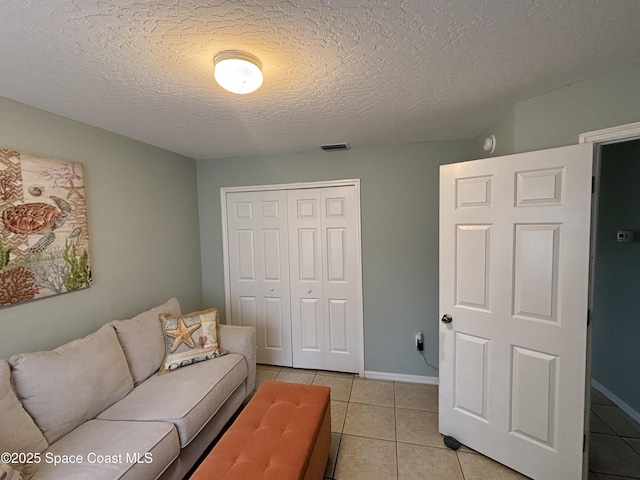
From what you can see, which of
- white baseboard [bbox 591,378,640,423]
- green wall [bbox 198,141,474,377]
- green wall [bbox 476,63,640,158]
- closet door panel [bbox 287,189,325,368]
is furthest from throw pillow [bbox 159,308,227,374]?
white baseboard [bbox 591,378,640,423]

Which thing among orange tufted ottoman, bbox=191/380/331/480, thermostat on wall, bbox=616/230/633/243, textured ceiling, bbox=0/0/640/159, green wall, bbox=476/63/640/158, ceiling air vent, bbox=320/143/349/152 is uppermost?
ceiling air vent, bbox=320/143/349/152

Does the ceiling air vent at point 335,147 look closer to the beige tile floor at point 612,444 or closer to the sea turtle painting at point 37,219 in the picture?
the sea turtle painting at point 37,219

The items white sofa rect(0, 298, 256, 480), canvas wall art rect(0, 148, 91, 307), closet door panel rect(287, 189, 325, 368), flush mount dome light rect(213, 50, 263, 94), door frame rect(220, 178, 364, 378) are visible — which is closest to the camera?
flush mount dome light rect(213, 50, 263, 94)

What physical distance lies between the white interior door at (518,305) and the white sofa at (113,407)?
1.68 m

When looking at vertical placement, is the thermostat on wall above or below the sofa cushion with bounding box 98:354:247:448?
above

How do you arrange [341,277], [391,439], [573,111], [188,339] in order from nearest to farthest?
[573,111] → [391,439] → [188,339] → [341,277]

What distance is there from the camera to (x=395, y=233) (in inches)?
107

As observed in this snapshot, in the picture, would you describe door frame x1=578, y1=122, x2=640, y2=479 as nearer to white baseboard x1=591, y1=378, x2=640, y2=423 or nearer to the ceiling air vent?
white baseboard x1=591, y1=378, x2=640, y2=423

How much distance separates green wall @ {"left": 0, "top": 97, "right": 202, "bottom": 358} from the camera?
163 centimetres

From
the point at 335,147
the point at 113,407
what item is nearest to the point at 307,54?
the point at 335,147

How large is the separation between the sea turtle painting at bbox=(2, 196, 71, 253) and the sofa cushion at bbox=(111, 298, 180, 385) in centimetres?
69

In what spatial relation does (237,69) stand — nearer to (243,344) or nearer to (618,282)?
(243,344)

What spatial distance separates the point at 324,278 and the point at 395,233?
2.81ft

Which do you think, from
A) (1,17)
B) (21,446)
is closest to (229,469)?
(21,446)
